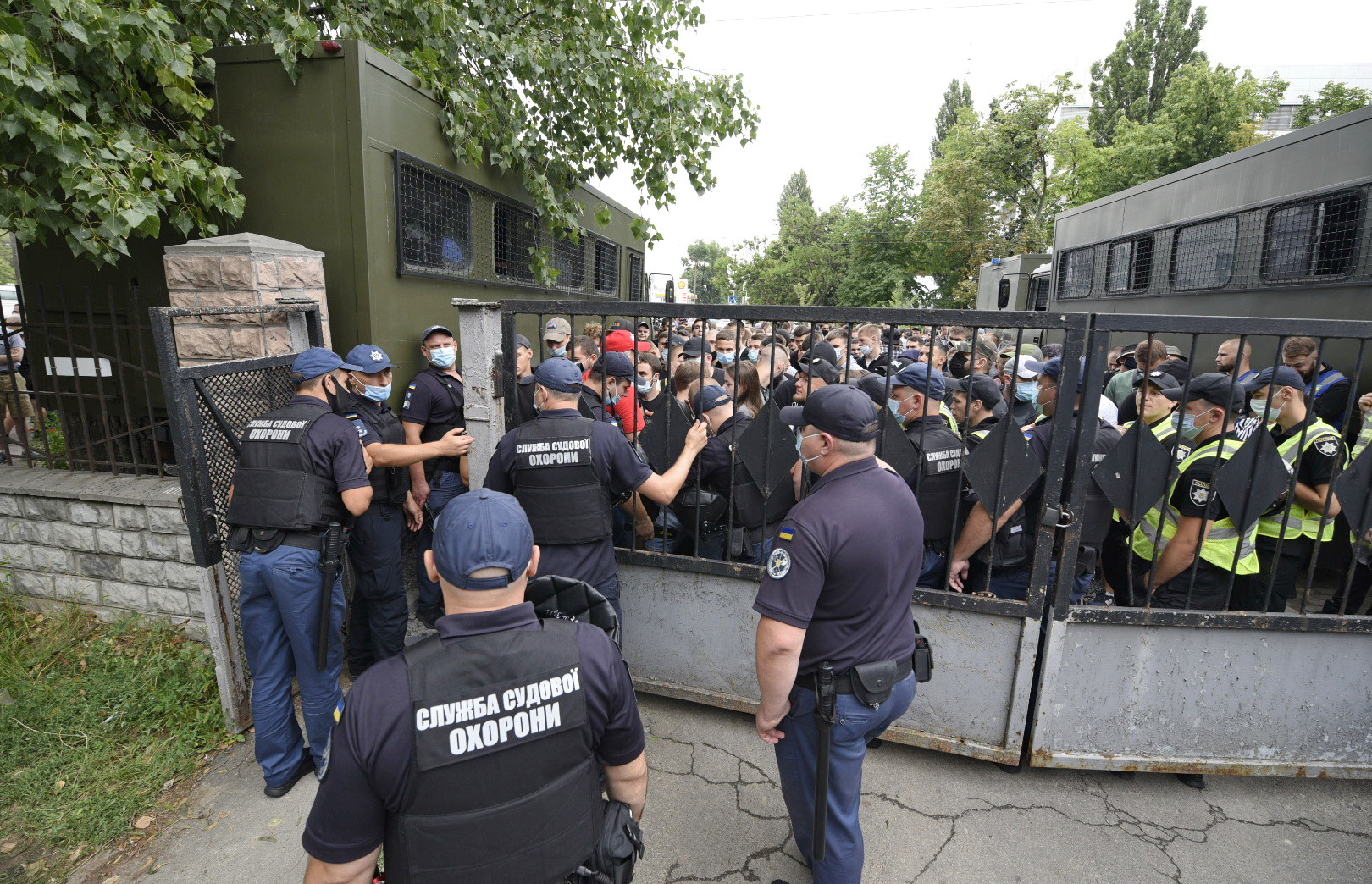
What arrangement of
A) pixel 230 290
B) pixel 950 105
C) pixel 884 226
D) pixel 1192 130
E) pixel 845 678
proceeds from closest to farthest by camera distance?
pixel 845 678 → pixel 230 290 → pixel 1192 130 → pixel 884 226 → pixel 950 105

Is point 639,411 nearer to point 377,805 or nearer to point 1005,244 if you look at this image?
point 377,805

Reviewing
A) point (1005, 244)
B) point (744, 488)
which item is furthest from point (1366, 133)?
point (1005, 244)

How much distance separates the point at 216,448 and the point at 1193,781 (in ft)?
16.5

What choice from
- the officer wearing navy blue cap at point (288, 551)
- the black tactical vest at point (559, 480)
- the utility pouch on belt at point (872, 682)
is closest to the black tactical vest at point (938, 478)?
the utility pouch on belt at point (872, 682)

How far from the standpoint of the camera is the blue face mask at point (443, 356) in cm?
455

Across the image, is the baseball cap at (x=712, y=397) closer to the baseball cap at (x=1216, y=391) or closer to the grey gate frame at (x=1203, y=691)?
the grey gate frame at (x=1203, y=691)

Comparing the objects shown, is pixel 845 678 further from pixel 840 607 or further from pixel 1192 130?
pixel 1192 130

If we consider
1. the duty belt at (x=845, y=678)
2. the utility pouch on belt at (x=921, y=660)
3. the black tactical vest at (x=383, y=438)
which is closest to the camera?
the duty belt at (x=845, y=678)

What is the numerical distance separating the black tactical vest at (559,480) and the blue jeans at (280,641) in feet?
3.41

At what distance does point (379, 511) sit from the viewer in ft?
13.0

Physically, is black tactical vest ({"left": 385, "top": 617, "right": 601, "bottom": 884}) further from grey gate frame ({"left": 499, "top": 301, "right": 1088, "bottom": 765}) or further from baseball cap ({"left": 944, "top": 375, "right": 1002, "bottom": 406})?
baseball cap ({"left": 944, "top": 375, "right": 1002, "bottom": 406})

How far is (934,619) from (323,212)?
4.45m

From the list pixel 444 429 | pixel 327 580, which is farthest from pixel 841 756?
pixel 444 429

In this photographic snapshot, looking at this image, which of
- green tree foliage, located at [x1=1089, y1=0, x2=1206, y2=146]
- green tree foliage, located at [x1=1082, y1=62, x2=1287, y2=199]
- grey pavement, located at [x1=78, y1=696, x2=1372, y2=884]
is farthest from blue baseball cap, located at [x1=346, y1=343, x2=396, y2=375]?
green tree foliage, located at [x1=1089, y1=0, x2=1206, y2=146]
